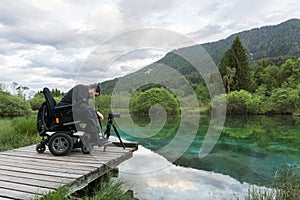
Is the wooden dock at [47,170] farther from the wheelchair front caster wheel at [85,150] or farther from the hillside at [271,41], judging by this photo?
the hillside at [271,41]

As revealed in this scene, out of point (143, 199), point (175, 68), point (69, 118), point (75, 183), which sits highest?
point (175, 68)

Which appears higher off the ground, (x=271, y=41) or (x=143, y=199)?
(x=271, y=41)

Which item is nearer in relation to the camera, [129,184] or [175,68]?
[129,184]

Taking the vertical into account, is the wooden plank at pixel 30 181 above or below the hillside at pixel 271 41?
below

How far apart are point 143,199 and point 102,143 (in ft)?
3.64

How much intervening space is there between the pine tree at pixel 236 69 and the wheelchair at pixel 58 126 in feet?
102

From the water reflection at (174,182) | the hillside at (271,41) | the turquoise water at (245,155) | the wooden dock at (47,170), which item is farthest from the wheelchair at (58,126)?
the hillside at (271,41)

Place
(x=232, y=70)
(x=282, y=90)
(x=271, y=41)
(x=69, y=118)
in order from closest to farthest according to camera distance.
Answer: (x=69, y=118)
(x=282, y=90)
(x=232, y=70)
(x=271, y=41)

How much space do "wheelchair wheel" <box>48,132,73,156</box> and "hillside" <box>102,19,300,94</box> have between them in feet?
4.37

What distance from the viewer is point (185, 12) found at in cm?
809

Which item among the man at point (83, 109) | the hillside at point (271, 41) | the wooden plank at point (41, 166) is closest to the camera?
the wooden plank at point (41, 166)

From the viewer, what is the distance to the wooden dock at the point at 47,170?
253 centimetres

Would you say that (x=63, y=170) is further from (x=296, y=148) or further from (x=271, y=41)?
(x=271, y=41)

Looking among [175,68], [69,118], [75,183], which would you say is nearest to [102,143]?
[69,118]
